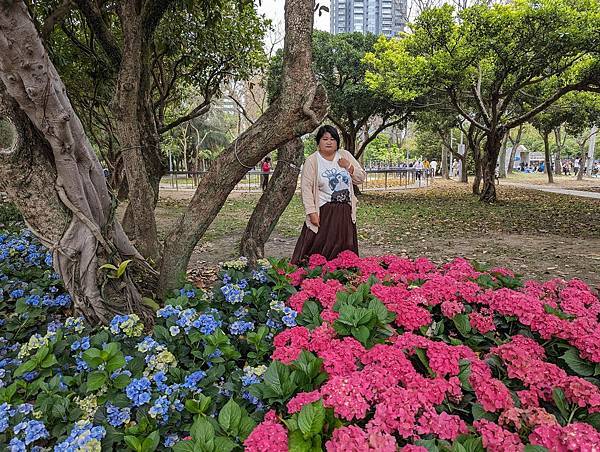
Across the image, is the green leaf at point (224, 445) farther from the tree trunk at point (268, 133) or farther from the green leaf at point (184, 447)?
the tree trunk at point (268, 133)

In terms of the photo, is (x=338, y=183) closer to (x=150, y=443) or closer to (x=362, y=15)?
(x=150, y=443)

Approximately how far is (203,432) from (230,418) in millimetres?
106

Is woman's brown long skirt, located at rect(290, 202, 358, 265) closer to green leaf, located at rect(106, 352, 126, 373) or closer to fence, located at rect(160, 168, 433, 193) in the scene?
green leaf, located at rect(106, 352, 126, 373)

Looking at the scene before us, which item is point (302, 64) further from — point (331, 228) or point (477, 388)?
point (477, 388)

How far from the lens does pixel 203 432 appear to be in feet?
4.24

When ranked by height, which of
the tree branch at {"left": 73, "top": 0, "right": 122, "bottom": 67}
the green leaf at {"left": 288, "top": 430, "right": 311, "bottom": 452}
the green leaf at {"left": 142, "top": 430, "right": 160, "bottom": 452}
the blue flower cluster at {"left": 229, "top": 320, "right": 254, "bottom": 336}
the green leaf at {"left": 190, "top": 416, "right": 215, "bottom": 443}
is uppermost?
the tree branch at {"left": 73, "top": 0, "right": 122, "bottom": 67}

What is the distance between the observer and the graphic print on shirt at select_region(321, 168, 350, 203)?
3699mm

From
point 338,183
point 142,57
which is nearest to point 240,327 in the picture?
point 338,183

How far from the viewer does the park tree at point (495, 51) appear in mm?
9688

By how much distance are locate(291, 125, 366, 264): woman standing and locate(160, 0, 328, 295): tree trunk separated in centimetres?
98

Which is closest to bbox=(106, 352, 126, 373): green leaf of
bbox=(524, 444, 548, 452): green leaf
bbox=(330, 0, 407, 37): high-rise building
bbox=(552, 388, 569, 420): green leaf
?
bbox=(524, 444, 548, 452): green leaf

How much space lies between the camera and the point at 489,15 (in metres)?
10.7

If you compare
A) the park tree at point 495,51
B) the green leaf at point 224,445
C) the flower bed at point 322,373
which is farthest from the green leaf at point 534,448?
the park tree at point 495,51

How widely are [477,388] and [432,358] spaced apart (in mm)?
174
